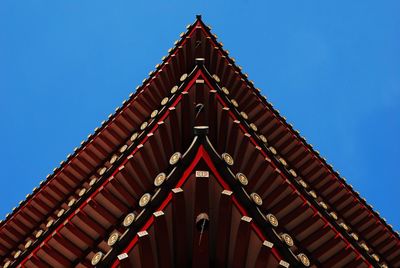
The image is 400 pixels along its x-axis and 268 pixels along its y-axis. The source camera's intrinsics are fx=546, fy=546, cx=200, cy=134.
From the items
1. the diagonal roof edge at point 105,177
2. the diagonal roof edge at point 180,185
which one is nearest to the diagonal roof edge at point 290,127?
the diagonal roof edge at point 105,177

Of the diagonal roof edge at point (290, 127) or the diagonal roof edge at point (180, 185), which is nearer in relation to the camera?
the diagonal roof edge at point (180, 185)

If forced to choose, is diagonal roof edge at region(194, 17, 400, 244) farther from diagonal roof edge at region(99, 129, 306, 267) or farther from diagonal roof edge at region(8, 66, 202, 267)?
diagonal roof edge at region(99, 129, 306, 267)

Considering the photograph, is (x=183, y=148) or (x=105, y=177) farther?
(x=105, y=177)

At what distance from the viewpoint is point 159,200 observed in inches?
407

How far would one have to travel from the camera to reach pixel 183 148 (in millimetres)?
16484

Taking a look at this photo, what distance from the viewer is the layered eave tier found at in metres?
15.7

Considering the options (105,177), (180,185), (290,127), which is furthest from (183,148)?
(290,127)

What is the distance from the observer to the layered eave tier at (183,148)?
51.6 ft

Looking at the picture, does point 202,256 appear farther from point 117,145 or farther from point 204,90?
point 117,145

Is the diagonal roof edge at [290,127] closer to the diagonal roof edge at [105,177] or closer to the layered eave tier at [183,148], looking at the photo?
the layered eave tier at [183,148]

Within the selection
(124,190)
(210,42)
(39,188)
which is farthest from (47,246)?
(210,42)

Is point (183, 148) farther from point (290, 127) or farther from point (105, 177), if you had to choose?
point (290, 127)

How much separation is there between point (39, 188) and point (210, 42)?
33.9ft

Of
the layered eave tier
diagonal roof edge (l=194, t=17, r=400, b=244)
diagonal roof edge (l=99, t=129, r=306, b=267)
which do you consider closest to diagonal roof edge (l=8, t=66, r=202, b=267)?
the layered eave tier
